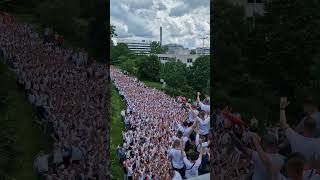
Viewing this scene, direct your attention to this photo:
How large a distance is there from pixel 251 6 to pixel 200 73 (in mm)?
1760

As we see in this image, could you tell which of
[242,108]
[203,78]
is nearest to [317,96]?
[242,108]

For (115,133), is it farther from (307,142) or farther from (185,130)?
(307,142)

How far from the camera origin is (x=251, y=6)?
203 inches

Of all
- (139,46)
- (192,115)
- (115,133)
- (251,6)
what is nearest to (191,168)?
(192,115)

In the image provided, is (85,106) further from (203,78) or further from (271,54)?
(203,78)

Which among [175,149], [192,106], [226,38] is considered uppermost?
[226,38]

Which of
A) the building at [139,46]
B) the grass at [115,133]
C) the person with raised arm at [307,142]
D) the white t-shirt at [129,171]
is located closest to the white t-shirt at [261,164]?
the person with raised arm at [307,142]

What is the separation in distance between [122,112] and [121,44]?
772 millimetres

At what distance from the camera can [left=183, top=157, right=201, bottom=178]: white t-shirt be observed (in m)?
6.57

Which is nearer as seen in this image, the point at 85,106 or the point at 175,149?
the point at 85,106

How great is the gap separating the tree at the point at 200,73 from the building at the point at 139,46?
715 mm

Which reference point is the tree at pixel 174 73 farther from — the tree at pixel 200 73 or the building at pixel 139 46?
the building at pixel 139 46

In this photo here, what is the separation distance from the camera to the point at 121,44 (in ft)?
19.1

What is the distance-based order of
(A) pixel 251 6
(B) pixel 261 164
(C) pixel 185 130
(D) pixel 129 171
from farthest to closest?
(C) pixel 185 130
(D) pixel 129 171
(A) pixel 251 6
(B) pixel 261 164
